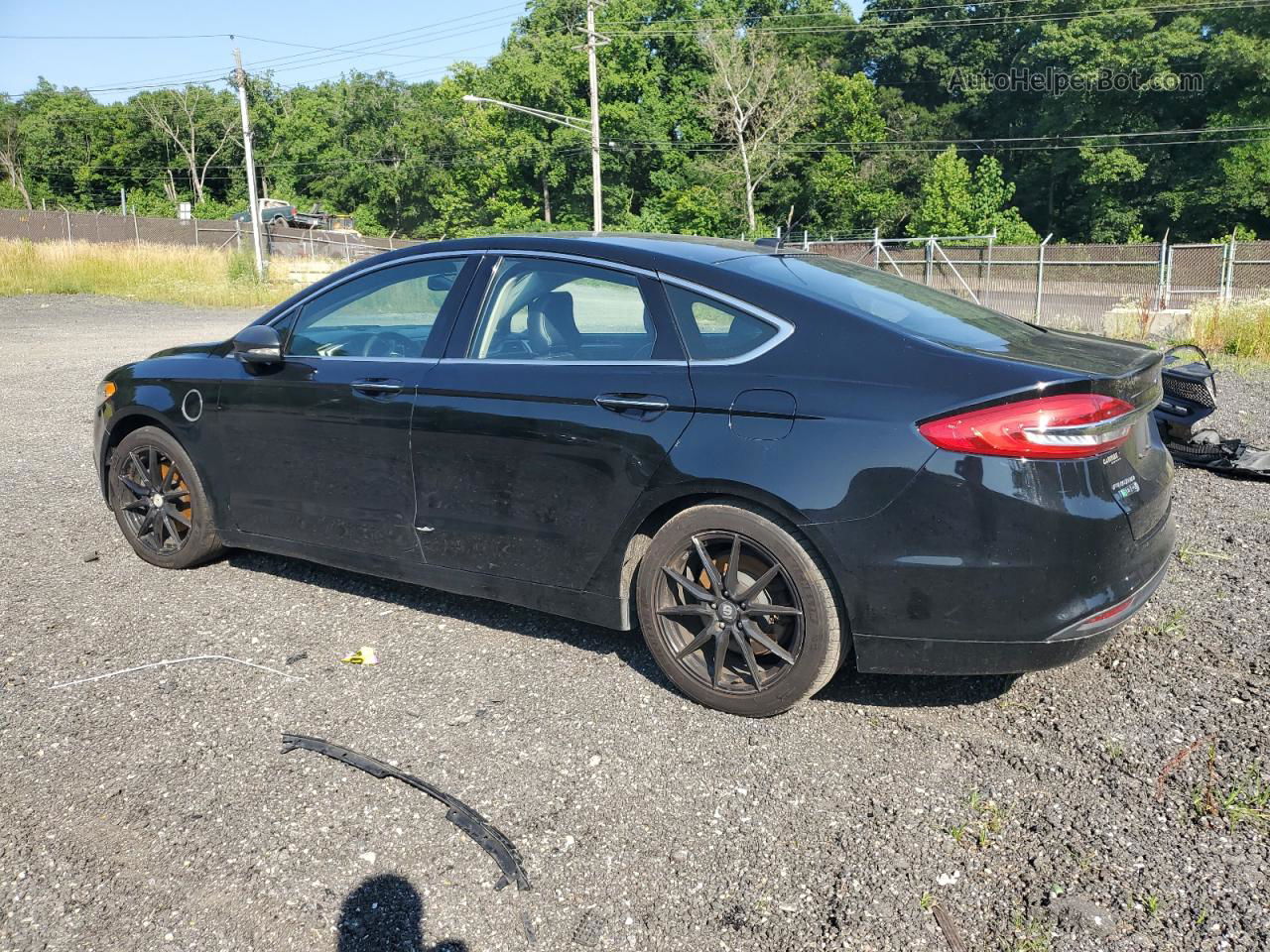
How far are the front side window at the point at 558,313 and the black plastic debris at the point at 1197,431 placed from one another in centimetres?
423

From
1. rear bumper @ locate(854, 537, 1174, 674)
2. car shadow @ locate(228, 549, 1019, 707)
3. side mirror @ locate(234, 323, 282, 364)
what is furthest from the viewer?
side mirror @ locate(234, 323, 282, 364)

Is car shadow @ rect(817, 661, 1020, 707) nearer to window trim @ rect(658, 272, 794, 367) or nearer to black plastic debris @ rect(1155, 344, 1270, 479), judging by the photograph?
window trim @ rect(658, 272, 794, 367)

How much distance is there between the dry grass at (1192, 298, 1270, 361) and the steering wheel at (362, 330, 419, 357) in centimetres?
1216

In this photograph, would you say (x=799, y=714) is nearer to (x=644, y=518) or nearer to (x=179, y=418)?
(x=644, y=518)

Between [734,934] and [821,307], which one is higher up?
[821,307]

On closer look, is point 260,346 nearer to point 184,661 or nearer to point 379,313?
point 379,313

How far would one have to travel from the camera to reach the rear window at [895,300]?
347cm

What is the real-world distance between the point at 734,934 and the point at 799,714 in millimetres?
1189

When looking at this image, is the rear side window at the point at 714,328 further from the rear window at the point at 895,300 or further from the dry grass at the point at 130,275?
the dry grass at the point at 130,275

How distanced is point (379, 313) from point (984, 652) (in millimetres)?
2890

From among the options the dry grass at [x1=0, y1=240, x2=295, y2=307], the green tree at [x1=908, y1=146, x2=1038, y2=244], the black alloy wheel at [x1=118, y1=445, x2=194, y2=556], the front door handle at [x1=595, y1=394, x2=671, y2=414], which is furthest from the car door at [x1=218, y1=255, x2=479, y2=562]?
the green tree at [x1=908, y1=146, x2=1038, y2=244]

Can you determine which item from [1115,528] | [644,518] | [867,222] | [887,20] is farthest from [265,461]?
[887,20]

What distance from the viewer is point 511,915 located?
99.7 inches

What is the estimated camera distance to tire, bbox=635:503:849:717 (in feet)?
10.8
